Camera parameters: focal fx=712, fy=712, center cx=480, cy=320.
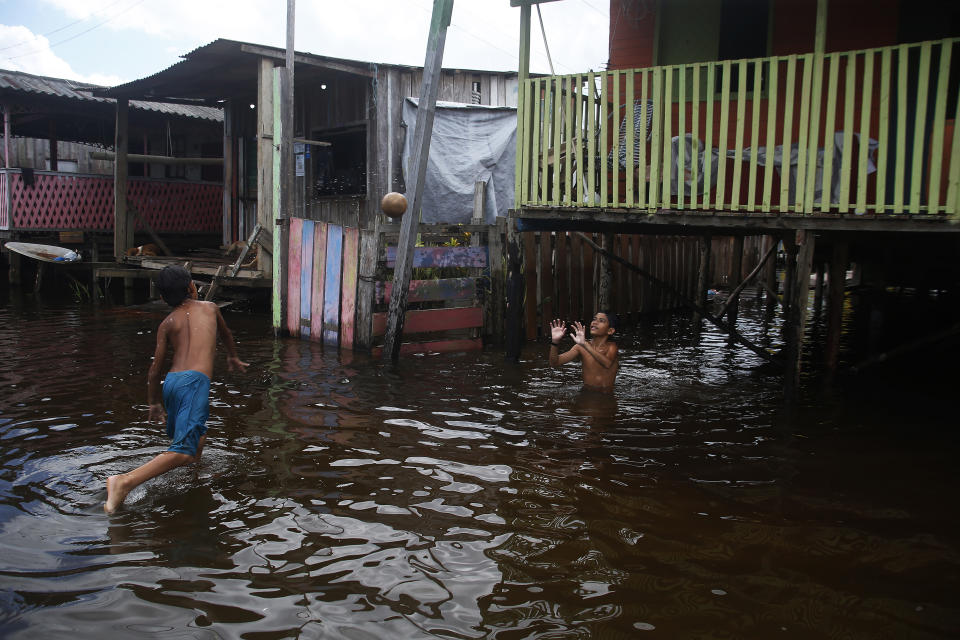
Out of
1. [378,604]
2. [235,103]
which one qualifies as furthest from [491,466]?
[235,103]

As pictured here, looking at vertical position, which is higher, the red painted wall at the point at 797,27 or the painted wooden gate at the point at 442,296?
the red painted wall at the point at 797,27

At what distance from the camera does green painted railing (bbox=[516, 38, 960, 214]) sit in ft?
20.3

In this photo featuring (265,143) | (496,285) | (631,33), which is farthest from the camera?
(265,143)

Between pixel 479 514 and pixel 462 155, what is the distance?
34.2 feet

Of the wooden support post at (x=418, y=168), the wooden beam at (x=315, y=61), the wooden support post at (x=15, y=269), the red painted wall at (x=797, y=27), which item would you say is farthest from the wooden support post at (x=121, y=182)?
the red painted wall at (x=797, y=27)

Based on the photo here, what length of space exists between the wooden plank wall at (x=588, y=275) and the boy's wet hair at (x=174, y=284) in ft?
20.3

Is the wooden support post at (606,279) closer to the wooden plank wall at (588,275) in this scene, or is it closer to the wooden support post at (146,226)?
the wooden plank wall at (588,275)

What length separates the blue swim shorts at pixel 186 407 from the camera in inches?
177

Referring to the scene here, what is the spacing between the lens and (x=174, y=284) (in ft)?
15.3

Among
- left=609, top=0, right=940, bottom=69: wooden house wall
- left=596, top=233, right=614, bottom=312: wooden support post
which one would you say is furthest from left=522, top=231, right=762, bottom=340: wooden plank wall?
left=609, top=0, right=940, bottom=69: wooden house wall

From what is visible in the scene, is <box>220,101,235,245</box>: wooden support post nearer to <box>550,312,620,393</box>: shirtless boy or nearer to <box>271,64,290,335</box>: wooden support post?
<box>271,64,290,335</box>: wooden support post

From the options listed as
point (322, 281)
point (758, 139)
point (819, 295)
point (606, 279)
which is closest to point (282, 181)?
point (322, 281)

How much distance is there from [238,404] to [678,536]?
4.35 metres

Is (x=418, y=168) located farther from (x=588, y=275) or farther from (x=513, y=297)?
(x=588, y=275)
